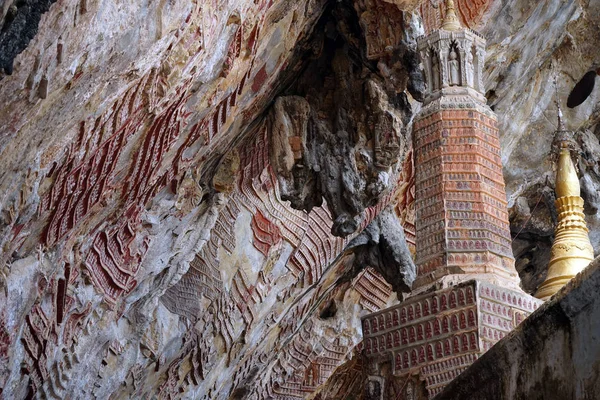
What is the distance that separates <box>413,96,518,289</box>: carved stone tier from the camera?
25.0ft

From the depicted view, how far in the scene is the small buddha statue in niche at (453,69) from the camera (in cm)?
836

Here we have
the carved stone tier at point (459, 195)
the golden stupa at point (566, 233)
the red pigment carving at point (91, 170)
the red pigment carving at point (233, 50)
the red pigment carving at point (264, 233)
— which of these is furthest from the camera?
the red pigment carving at point (264, 233)

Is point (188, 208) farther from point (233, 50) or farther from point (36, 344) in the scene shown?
point (233, 50)

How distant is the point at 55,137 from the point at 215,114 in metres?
2.24

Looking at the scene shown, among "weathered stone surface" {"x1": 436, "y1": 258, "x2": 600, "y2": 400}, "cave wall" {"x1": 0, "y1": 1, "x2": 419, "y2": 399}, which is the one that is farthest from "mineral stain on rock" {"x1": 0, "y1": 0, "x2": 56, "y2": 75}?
"weathered stone surface" {"x1": 436, "y1": 258, "x2": 600, "y2": 400}

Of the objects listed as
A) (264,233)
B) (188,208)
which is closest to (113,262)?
(188,208)

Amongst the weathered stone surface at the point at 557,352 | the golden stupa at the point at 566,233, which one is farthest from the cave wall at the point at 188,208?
the weathered stone surface at the point at 557,352

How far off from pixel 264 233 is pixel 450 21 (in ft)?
8.43

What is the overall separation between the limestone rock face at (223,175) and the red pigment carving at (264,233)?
2 centimetres

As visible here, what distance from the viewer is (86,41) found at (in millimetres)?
5309

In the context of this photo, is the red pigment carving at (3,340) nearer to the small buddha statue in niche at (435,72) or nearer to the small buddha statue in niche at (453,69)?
the small buddha statue in niche at (435,72)

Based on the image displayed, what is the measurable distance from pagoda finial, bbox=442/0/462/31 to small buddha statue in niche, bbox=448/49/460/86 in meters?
0.24

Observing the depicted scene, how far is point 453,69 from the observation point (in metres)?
8.40

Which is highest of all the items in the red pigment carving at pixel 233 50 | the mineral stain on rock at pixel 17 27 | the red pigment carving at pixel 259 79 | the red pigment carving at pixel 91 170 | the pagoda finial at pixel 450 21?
the pagoda finial at pixel 450 21
